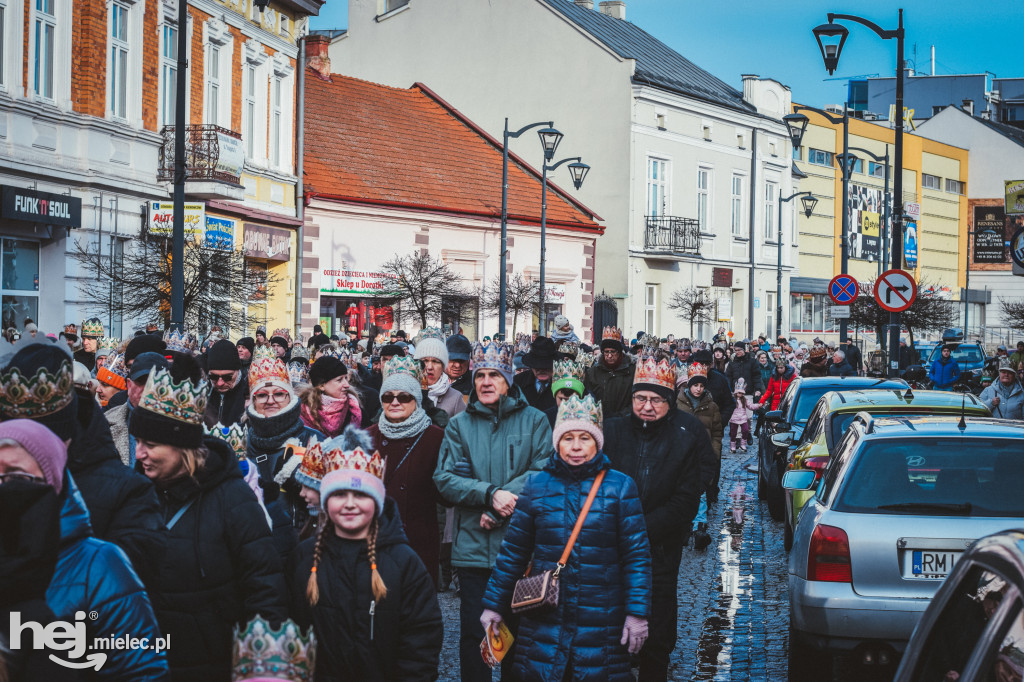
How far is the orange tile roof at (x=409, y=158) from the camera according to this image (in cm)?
3516

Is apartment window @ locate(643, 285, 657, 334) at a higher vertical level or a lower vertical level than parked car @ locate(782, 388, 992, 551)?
higher

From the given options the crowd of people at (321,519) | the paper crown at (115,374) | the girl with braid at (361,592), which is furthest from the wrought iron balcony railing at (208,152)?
the girl with braid at (361,592)

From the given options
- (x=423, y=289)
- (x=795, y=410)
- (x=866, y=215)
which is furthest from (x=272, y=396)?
(x=866, y=215)

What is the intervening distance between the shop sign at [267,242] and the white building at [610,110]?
14900 millimetres

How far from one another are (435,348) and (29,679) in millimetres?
7577

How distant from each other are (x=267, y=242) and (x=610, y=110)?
19.2 metres

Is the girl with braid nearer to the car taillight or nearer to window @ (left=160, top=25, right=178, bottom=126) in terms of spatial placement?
the car taillight

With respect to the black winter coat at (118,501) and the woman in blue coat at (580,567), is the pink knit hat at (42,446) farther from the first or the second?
the woman in blue coat at (580,567)

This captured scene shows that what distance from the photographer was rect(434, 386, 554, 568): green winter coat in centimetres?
709

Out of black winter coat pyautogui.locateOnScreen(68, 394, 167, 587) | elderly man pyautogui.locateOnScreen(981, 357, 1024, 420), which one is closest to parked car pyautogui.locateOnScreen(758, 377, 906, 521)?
elderly man pyautogui.locateOnScreen(981, 357, 1024, 420)

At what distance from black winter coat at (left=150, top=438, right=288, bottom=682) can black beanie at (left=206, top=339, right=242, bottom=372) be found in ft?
15.2

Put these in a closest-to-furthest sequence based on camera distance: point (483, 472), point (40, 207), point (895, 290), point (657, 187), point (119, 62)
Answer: point (483, 472)
point (895, 290)
point (40, 207)
point (119, 62)
point (657, 187)

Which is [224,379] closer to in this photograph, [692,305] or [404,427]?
[404,427]

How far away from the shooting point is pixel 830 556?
712 centimetres
